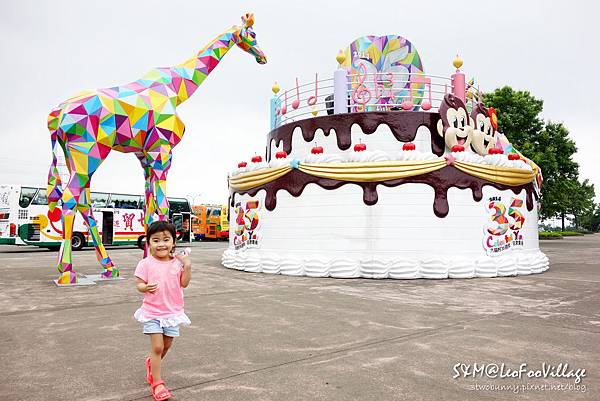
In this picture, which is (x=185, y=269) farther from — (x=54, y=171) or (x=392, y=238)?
(x=392, y=238)

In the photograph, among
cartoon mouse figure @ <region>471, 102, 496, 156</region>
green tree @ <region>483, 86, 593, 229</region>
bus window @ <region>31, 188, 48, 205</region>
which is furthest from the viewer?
green tree @ <region>483, 86, 593, 229</region>

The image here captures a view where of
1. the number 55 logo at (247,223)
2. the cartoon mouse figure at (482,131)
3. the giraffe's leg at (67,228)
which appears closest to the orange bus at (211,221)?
the number 55 logo at (247,223)

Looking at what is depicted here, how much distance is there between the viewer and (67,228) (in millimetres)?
9711

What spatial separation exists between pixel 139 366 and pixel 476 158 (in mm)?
10279

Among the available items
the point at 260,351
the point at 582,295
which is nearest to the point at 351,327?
the point at 260,351

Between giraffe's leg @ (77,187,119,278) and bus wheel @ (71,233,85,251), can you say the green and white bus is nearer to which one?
bus wheel @ (71,233,85,251)

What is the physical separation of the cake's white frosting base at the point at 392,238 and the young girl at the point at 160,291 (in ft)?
26.7

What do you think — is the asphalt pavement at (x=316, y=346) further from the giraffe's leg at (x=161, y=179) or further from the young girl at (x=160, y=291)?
the giraffe's leg at (x=161, y=179)

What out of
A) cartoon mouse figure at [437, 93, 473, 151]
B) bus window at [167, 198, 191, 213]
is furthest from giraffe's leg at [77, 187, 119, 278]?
bus window at [167, 198, 191, 213]

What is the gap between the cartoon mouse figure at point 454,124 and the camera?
12.3 m

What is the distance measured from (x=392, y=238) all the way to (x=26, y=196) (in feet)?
65.1

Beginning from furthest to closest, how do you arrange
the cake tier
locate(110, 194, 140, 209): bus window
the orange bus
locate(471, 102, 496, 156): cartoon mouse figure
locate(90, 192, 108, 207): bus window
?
the orange bus < locate(110, 194, 140, 209): bus window < locate(90, 192, 108, 207): bus window < locate(471, 102, 496, 156): cartoon mouse figure < the cake tier

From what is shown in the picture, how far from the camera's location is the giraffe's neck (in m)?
11.0

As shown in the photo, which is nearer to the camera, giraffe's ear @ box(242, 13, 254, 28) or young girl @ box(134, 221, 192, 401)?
young girl @ box(134, 221, 192, 401)
